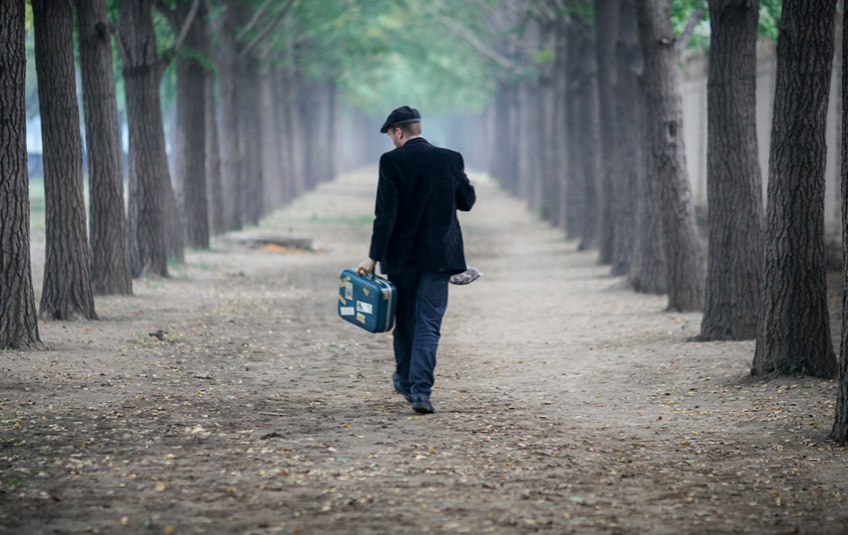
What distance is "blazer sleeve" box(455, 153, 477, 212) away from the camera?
709 cm

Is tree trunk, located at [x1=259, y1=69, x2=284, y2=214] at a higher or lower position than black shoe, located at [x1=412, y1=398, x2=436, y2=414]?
higher

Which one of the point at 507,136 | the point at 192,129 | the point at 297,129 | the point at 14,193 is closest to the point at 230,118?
the point at 192,129

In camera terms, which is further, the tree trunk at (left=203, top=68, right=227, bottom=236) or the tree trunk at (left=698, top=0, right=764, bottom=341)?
the tree trunk at (left=203, top=68, right=227, bottom=236)

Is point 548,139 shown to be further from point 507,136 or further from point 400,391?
point 400,391

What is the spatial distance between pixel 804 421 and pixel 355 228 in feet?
73.9

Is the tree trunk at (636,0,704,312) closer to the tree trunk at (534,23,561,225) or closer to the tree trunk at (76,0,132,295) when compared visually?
the tree trunk at (76,0,132,295)

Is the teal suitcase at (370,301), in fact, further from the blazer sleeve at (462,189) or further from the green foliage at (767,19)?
the green foliage at (767,19)

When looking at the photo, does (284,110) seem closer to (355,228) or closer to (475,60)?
(355,228)

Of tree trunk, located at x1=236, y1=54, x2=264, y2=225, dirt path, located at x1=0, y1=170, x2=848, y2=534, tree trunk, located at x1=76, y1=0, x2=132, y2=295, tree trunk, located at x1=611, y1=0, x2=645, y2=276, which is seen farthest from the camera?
tree trunk, located at x1=236, y1=54, x2=264, y2=225

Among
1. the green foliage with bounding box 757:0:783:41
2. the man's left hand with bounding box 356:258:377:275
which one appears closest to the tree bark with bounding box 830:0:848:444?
the man's left hand with bounding box 356:258:377:275

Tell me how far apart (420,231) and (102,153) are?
703 cm

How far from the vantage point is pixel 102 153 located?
12727 mm

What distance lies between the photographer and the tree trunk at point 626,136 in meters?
15.7

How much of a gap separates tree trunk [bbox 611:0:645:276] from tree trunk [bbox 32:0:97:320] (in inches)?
306
